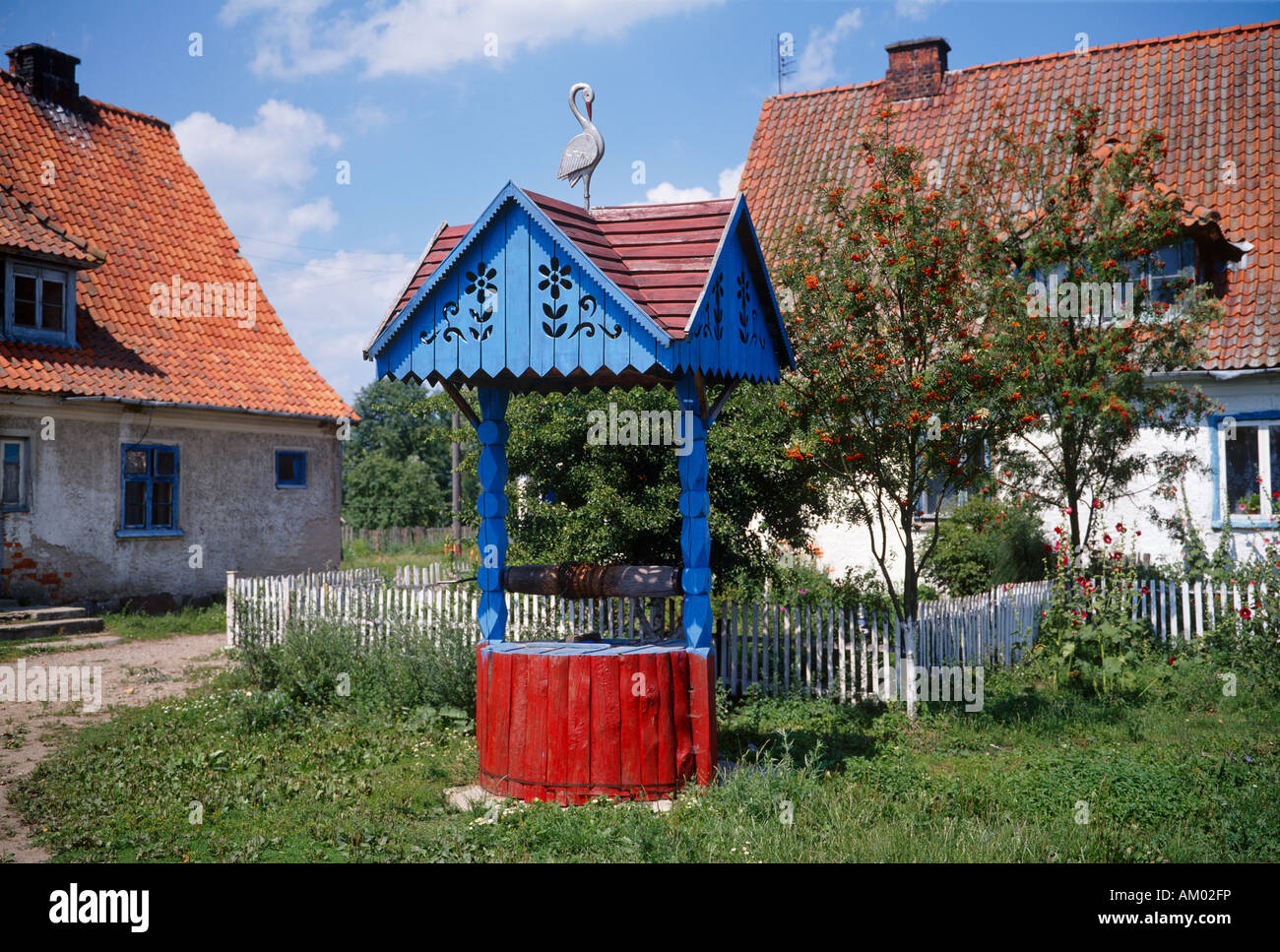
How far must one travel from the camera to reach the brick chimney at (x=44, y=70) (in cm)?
1802

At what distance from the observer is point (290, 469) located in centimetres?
1844

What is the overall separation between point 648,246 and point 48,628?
11.6 m

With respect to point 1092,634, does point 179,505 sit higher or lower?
higher

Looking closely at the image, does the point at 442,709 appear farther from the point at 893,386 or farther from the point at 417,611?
the point at 893,386

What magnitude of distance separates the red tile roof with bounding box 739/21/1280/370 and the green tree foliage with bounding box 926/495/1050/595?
3502 millimetres

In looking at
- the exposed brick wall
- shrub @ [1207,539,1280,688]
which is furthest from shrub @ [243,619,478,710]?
shrub @ [1207,539,1280,688]

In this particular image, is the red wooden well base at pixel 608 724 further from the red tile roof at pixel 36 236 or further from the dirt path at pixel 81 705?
the red tile roof at pixel 36 236

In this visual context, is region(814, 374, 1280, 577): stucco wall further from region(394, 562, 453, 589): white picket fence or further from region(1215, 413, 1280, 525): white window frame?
region(394, 562, 453, 589): white picket fence

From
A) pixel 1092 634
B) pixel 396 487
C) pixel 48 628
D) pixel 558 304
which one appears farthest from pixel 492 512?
pixel 396 487

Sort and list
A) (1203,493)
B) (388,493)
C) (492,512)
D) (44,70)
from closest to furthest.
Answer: (492,512)
(1203,493)
(44,70)
(388,493)

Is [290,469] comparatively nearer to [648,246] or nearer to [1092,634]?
[648,246]

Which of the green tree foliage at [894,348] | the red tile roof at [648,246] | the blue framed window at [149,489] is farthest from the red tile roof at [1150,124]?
the blue framed window at [149,489]

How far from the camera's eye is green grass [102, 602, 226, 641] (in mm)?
14062

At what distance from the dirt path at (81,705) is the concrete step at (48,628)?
118 cm
